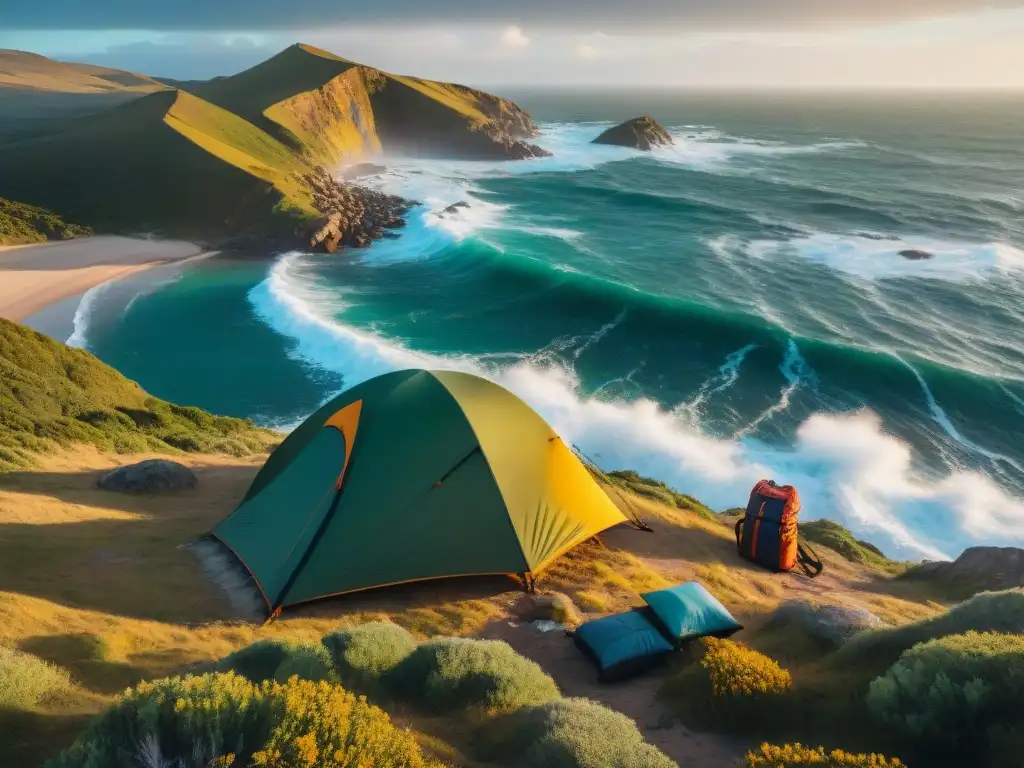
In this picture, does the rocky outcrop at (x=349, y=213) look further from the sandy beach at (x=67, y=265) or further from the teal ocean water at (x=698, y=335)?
the sandy beach at (x=67, y=265)

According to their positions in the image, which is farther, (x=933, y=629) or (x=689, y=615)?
(x=689, y=615)

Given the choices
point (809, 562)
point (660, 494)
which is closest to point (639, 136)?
point (660, 494)

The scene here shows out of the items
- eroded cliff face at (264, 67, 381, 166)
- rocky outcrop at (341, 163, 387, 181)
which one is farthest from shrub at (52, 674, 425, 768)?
rocky outcrop at (341, 163, 387, 181)

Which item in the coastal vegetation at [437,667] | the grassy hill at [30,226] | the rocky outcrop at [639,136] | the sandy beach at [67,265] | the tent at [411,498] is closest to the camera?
the coastal vegetation at [437,667]

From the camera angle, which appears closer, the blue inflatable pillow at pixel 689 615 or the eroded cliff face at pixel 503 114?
the blue inflatable pillow at pixel 689 615

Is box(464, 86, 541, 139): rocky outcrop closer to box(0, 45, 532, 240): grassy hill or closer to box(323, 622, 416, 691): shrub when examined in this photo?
box(0, 45, 532, 240): grassy hill

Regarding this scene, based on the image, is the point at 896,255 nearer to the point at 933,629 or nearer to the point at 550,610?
the point at 933,629

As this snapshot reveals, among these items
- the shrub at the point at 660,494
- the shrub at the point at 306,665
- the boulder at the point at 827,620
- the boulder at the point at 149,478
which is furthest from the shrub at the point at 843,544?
the boulder at the point at 149,478
